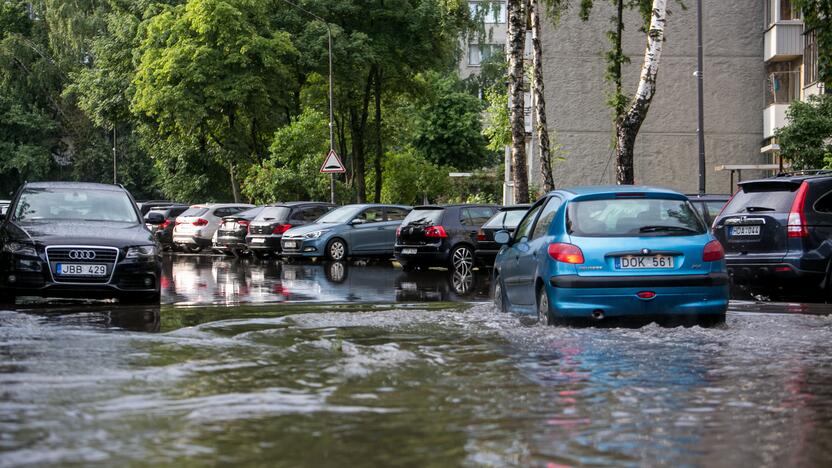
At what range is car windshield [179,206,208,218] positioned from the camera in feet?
128

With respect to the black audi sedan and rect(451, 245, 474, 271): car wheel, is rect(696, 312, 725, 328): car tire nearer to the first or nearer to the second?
the black audi sedan

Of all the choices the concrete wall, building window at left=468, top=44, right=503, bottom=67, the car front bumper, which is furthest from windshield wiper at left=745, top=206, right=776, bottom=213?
building window at left=468, top=44, right=503, bottom=67

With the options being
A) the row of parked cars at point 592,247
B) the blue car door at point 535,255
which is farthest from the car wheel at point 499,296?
the blue car door at point 535,255

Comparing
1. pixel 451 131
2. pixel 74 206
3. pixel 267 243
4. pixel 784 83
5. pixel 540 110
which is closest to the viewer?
pixel 74 206

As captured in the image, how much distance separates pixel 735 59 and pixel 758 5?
2.08 m

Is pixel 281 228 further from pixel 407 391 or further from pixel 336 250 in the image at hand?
pixel 407 391

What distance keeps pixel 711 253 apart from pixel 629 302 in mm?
916

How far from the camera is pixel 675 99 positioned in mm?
44844

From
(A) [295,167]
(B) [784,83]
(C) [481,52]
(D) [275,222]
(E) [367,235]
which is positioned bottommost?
(E) [367,235]

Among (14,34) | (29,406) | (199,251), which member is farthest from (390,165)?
(29,406)

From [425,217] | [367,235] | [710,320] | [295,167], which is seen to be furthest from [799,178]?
[295,167]

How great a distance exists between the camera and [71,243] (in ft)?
48.5

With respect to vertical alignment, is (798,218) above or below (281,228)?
above

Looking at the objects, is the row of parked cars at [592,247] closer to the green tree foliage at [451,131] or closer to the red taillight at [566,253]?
the red taillight at [566,253]
